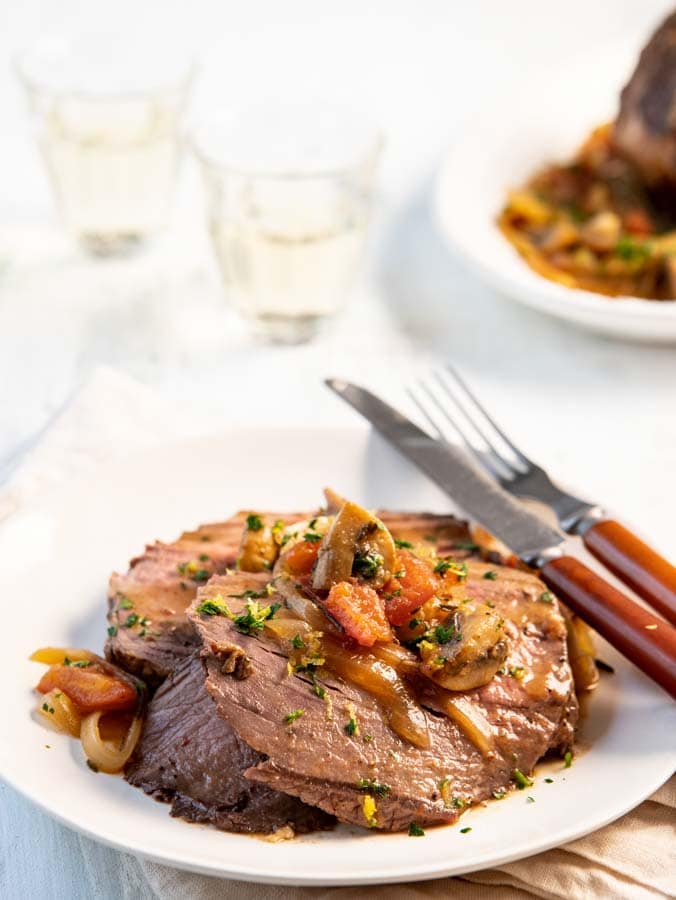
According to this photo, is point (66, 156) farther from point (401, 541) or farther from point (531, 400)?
point (401, 541)

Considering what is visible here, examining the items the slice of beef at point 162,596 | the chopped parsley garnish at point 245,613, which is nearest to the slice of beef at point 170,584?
the slice of beef at point 162,596

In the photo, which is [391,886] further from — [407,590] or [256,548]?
[256,548]

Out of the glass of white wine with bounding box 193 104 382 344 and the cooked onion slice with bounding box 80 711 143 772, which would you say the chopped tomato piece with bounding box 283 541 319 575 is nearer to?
the cooked onion slice with bounding box 80 711 143 772

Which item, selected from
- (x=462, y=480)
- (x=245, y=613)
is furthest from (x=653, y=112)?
(x=245, y=613)

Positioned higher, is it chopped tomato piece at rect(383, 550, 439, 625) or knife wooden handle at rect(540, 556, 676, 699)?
chopped tomato piece at rect(383, 550, 439, 625)

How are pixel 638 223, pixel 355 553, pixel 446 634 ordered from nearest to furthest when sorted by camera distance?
pixel 446 634
pixel 355 553
pixel 638 223

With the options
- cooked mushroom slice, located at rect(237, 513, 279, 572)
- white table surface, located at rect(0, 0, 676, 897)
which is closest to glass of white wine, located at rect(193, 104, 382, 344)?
white table surface, located at rect(0, 0, 676, 897)
